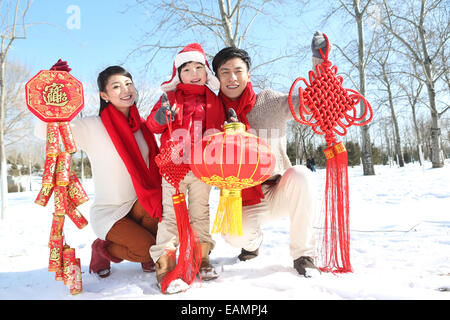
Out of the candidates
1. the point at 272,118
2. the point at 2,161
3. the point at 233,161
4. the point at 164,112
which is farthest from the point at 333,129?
the point at 2,161

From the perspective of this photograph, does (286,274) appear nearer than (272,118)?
Yes

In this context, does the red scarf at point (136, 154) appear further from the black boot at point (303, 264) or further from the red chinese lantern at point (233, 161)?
the black boot at point (303, 264)

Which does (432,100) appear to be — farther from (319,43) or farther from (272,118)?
(272,118)

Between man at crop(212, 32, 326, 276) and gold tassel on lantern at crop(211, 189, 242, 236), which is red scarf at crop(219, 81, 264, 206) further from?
gold tassel on lantern at crop(211, 189, 242, 236)

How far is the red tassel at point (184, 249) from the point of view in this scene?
1729 millimetres

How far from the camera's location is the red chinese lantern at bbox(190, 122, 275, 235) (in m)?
1.54

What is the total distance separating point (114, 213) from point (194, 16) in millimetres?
7177

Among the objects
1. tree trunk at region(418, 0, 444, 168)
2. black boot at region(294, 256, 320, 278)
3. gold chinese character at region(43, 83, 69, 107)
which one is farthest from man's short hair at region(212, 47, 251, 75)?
tree trunk at region(418, 0, 444, 168)

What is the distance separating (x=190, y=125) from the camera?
1.88 m

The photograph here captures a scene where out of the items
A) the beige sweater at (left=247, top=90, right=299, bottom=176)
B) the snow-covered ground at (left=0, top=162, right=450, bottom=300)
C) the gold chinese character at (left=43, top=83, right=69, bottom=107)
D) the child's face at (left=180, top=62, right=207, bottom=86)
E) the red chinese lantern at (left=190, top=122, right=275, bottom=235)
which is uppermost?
the child's face at (left=180, top=62, right=207, bottom=86)

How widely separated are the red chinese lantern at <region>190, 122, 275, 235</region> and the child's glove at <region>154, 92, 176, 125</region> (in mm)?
283

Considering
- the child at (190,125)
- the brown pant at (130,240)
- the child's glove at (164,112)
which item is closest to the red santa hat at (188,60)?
the child at (190,125)

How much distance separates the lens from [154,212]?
79.3 inches

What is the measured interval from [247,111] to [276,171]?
1.64ft
